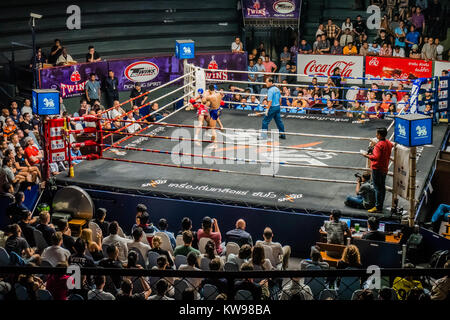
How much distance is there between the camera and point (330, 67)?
59.5ft

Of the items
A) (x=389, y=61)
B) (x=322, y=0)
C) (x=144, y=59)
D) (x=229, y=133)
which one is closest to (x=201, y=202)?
(x=229, y=133)

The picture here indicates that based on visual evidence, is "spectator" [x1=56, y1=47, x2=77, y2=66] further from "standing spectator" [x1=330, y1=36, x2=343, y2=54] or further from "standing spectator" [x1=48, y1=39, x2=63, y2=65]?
"standing spectator" [x1=330, y1=36, x2=343, y2=54]

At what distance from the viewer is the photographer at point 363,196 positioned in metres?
9.67

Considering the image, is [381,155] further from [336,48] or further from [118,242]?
[336,48]

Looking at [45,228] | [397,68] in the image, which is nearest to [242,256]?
[45,228]

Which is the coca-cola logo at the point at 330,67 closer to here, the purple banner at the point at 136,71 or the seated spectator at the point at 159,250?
the purple banner at the point at 136,71

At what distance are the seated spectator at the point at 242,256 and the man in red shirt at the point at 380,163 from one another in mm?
2566

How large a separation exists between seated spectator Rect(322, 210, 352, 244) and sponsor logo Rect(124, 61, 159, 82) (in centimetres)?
948

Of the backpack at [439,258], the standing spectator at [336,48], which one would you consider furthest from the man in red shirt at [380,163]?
the standing spectator at [336,48]

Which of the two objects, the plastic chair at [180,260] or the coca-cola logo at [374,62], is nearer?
the plastic chair at [180,260]

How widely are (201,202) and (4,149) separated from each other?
14.5ft

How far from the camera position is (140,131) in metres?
13.3
